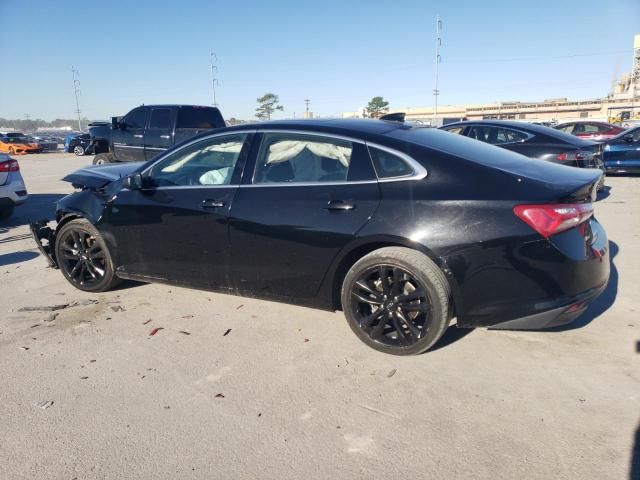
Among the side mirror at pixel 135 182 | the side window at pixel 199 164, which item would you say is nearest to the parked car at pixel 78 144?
the side mirror at pixel 135 182

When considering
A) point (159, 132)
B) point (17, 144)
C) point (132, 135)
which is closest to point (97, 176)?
point (159, 132)

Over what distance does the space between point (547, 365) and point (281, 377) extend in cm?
179

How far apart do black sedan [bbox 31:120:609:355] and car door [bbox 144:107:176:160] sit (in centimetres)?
686

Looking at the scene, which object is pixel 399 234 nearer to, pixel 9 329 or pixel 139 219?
pixel 139 219

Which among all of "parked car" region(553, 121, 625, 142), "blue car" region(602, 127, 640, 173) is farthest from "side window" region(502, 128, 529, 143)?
"parked car" region(553, 121, 625, 142)

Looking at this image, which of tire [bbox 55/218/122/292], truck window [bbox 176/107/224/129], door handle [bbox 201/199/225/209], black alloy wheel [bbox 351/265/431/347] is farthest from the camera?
truck window [bbox 176/107/224/129]

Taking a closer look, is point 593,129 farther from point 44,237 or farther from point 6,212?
point 6,212

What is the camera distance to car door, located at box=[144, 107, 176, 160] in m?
10.8

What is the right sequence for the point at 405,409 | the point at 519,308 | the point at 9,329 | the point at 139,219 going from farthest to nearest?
the point at 139,219 < the point at 9,329 < the point at 519,308 < the point at 405,409

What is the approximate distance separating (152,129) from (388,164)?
359 inches

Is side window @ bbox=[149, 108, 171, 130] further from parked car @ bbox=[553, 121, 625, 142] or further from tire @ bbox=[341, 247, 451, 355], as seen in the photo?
parked car @ bbox=[553, 121, 625, 142]

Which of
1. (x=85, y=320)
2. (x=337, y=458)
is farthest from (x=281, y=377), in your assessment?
(x=85, y=320)

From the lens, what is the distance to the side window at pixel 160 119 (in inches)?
427

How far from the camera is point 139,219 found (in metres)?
4.13
